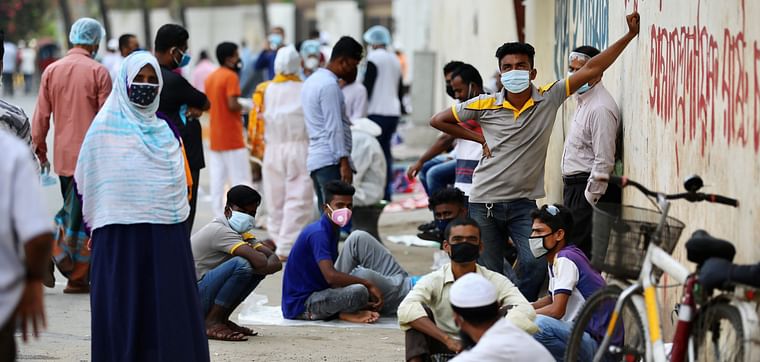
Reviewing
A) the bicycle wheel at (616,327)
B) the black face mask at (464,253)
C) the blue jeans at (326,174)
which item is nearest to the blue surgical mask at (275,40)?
the blue jeans at (326,174)

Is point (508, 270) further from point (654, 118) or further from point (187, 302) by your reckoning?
point (187, 302)

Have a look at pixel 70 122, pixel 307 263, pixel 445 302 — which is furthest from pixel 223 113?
pixel 445 302

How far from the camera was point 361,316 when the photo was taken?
27.4 ft

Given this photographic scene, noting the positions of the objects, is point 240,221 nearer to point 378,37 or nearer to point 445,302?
point 445,302

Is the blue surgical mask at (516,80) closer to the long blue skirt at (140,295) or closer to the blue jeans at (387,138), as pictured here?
the long blue skirt at (140,295)

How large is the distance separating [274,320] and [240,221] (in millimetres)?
1218

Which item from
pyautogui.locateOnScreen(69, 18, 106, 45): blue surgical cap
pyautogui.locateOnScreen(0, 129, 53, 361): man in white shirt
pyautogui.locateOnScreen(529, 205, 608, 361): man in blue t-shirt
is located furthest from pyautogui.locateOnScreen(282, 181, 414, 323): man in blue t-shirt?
pyautogui.locateOnScreen(0, 129, 53, 361): man in white shirt

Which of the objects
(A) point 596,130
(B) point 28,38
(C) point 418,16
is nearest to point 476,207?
(A) point 596,130

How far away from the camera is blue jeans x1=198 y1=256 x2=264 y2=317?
25.1 ft

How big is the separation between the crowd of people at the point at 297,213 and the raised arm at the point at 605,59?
11 millimetres

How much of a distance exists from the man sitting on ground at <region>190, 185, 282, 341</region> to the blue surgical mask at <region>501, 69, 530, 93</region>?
1.53 metres

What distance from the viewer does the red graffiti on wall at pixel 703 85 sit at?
17.3 feet

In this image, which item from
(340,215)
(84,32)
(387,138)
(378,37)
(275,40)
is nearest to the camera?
(340,215)

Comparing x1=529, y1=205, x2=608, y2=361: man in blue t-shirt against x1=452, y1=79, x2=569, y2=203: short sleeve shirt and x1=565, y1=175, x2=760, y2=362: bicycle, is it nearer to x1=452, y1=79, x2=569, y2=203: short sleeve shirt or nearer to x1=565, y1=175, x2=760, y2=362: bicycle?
x1=565, y1=175, x2=760, y2=362: bicycle
